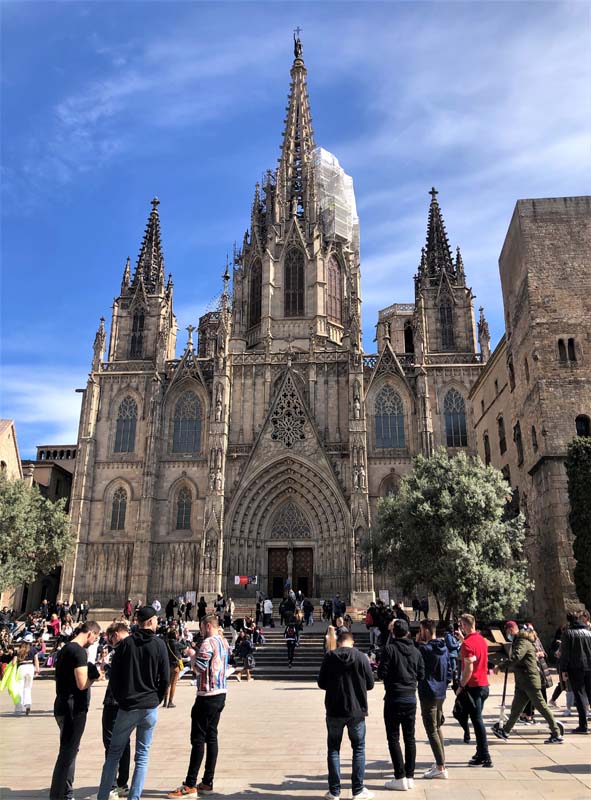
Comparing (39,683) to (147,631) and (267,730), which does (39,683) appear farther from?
(147,631)

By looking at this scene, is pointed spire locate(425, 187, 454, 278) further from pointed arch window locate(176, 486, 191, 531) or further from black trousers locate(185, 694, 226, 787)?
black trousers locate(185, 694, 226, 787)

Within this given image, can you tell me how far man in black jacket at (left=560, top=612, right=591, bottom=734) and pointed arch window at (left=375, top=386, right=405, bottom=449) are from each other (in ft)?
Result: 97.5

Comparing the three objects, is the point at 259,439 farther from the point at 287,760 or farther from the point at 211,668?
the point at 211,668

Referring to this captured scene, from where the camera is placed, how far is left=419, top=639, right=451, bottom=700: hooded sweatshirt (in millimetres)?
7258

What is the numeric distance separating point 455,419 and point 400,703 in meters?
34.5

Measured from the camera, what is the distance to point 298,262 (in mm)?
48562

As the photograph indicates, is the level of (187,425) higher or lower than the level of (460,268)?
lower

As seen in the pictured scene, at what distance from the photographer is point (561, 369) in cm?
2236

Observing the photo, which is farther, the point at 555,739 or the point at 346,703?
the point at 555,739

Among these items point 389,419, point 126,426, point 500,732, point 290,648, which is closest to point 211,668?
point 500,732

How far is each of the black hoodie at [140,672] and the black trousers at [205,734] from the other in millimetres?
691

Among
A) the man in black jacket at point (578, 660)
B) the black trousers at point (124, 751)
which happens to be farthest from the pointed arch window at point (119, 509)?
the black trousers at point (124, 751)

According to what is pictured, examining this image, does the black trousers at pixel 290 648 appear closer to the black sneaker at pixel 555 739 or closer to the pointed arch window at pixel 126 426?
the black sneaker at pixel 555 739

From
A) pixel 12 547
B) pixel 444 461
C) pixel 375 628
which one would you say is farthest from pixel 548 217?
pixel 12 547
